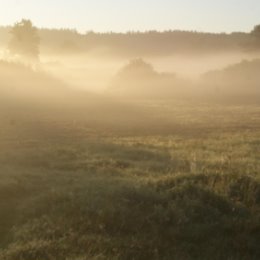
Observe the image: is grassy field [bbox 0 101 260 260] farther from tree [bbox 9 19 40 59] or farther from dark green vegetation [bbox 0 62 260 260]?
tree [bbox 9 19 40 59]

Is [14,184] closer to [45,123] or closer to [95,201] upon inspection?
[95,201]

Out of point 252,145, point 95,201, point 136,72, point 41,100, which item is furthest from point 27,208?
point 136,72

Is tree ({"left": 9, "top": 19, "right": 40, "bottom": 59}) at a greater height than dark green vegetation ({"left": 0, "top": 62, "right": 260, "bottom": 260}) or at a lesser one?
greater

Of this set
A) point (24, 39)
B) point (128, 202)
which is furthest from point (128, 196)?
point (24, 39)

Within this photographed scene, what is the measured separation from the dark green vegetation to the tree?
48994mm

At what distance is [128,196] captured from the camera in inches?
583

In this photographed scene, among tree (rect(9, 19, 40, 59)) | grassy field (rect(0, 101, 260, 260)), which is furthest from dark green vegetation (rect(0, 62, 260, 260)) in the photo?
tree (rect(9, 19, 40, 59))

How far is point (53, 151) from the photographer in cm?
2253

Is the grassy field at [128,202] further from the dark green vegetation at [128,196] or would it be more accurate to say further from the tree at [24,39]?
the tree at [24,39]

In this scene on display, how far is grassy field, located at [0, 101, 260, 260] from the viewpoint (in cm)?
1215

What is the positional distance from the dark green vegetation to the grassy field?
2 cm

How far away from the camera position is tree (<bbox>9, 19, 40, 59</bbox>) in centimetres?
7681

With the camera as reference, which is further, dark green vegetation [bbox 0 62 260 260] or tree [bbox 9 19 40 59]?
tree [bbox 9 19 40 59]

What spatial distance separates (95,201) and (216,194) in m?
3.02
